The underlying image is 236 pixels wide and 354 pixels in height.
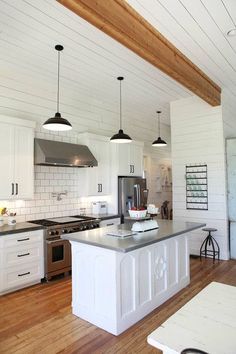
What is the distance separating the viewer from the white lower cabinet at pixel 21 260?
357 cm

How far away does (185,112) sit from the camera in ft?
18.5

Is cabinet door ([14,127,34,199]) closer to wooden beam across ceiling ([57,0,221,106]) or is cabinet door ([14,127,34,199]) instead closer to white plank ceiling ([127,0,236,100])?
wooden beam across ceiling ([57,0,221,106])

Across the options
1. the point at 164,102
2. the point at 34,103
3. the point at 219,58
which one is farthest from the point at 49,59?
the point at 164,102

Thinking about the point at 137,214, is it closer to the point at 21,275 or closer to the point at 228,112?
the point at 21,275

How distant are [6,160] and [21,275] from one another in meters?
1.76

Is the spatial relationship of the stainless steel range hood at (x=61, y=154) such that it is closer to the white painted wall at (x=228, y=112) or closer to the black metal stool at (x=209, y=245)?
the black metal stool at (x=209, y=245)

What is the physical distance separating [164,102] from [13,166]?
11.8ft

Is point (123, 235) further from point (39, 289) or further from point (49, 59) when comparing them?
point (49, 59)

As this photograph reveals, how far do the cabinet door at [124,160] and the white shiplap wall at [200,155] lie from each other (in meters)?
1.07

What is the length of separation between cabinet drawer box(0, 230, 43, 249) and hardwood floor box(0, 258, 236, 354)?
2.27 feet

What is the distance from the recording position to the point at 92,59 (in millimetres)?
3717

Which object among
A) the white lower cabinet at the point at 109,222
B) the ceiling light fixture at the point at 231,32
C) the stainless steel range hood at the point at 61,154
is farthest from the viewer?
the white lower cabinet at the point at 109,222

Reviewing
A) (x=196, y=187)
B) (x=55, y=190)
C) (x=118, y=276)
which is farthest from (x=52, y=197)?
(x=196, y=187)

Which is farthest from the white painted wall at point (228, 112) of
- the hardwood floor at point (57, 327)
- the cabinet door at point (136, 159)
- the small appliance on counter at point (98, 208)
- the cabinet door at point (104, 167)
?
the hardwood floor at point (57, 327)
